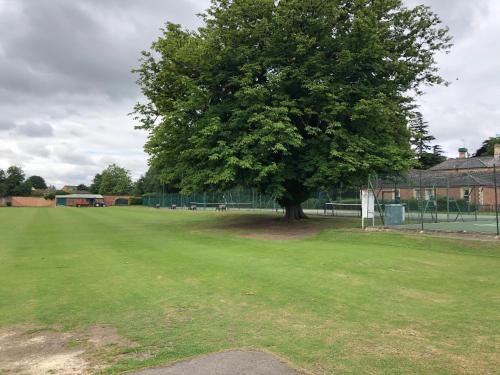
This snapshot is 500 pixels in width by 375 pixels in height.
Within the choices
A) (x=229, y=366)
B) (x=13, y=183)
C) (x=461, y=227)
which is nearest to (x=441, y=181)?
(x=461, y=227)

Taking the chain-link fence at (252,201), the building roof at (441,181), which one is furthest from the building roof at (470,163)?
the building roof at (441,181)

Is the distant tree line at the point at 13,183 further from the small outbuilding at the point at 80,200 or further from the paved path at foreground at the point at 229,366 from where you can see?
the paved path at foreground at the point at 229,366

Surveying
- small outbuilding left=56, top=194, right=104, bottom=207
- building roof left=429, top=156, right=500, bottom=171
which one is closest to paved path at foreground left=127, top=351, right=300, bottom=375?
building roof left=429, top=156, right=500, bottom=171

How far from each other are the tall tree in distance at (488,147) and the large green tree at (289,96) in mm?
64774

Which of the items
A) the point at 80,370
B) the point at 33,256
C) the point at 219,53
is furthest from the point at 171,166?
the point at 80,370

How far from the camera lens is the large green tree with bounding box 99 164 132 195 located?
13625 cm

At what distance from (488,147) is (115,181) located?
102936 millimetres

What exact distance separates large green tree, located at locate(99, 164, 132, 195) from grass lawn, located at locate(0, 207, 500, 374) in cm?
12317

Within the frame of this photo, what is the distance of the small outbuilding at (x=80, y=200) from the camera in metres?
99.0

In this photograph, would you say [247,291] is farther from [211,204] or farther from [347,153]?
[211,204]

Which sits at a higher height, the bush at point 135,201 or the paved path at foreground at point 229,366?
the bush at point 135,201

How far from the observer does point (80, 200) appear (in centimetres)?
10194

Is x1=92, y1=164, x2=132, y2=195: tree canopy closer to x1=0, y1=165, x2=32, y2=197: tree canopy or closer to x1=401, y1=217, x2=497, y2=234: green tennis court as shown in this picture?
x1=0, y1=165, x2=32, y2=197: tree canopy

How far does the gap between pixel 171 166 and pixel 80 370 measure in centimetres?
2262
